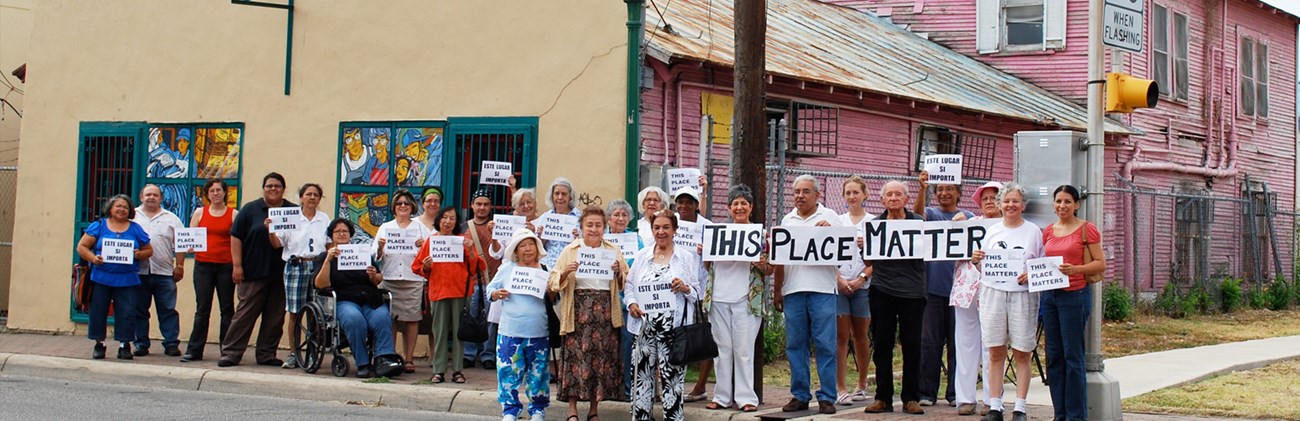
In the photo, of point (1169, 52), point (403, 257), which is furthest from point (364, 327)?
point (1169, 52)

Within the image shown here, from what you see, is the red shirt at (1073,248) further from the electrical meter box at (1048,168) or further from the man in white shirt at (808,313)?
the man in white shirt at (808,313)

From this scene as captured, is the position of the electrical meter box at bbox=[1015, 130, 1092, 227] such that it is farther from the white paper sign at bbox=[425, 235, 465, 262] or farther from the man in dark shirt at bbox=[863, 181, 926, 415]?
the white paper sign at bbox=[425, 235, 465, 262]

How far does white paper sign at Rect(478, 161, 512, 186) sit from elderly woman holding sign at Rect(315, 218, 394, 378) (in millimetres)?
1289

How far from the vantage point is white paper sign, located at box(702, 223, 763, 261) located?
984cm

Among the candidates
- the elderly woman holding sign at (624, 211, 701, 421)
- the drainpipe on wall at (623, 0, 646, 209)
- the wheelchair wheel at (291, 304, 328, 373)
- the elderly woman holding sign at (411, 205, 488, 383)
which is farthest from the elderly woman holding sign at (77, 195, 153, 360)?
the elderly woman holding sign at (624, 211, 701, 421)

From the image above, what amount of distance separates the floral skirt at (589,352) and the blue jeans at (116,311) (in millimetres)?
5506

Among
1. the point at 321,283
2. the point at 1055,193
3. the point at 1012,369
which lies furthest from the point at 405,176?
the point at 1055,193

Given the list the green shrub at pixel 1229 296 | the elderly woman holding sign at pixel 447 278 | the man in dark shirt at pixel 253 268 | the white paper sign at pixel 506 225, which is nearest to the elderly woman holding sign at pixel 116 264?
the man in dark shirt at pixel 253 268

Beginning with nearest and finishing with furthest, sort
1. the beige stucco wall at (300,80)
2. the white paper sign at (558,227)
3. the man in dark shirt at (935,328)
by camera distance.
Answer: the man in dark shirt at (935,328) < the white paper sign at (558,227) < the beige stucco wall at (300,80)

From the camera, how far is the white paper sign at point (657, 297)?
970cm

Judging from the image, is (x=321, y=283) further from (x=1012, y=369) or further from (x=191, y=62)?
(x=1012, y=369)

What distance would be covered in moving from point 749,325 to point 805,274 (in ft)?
1.92

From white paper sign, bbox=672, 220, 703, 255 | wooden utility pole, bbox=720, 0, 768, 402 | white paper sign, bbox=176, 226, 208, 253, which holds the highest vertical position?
wooden utility pole, bbox=720, 0, 768, 402

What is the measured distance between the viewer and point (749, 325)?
10.1m
